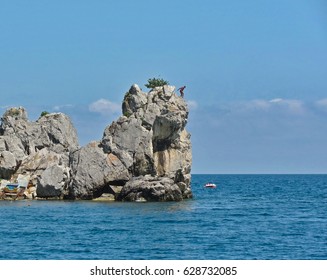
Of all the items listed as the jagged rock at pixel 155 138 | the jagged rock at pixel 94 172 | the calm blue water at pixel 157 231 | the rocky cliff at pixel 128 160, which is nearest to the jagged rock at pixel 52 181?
the rocky cliff at pixel 128 160

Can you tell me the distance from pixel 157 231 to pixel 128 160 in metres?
28.6

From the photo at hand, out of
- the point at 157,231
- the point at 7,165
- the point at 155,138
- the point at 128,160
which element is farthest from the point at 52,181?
the point at 157,231

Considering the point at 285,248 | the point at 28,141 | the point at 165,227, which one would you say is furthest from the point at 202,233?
the point at 28,141

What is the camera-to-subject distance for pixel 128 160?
8619cm

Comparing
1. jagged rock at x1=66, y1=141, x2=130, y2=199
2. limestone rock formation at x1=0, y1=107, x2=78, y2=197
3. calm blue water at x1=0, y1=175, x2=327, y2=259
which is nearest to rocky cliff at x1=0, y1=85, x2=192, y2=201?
jagged rock at x1=66, y1=141, x2=130, y2=199

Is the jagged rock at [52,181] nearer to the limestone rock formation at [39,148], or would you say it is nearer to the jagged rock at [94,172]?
the limestone rock formation at [39,148]

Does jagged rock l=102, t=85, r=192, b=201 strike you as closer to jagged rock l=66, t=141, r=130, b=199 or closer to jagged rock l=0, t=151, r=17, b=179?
jagged rock l=66, t=141, r=130, b=199

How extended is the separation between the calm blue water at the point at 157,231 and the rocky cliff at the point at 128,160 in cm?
363

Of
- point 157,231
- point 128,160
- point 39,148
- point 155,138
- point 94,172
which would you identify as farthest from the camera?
point 39,148

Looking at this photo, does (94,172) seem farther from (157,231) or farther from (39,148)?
(157,231)

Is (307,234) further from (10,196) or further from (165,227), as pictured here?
(10,196)

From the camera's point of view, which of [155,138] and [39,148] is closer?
[155,138]

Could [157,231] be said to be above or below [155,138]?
below

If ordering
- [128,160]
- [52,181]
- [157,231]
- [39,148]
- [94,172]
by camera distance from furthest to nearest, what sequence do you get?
1. [39,148]
2. [52,181]
3. [128,160]
4. [94,172]
5. [157,231]
